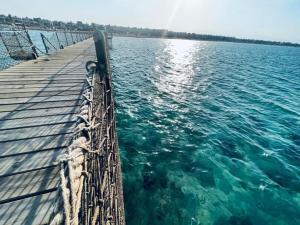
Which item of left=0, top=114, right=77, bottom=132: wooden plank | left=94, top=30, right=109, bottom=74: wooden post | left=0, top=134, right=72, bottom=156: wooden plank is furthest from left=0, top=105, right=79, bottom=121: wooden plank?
left=94, top=30, right=109, bottom=74: wooden post

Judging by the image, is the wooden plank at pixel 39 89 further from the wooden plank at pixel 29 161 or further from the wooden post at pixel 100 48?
the wooden plank at pixel 29 161

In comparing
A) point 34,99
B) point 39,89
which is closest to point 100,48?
point 39,89

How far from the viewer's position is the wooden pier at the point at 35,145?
99.3 inches

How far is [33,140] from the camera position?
390 cm

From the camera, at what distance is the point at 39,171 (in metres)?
3.13

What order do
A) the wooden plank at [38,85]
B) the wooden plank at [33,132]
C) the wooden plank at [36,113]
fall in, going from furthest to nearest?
the wooden plank at [38,85] < the wooden plank at [36,113] < the wooden plank at [33,132]

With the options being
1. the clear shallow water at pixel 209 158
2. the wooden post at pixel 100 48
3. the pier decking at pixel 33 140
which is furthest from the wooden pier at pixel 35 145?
the clear shallow water at pixel 209 158

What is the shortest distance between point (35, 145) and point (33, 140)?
228 millimetres

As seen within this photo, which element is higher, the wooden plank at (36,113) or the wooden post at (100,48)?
→ the wooden post at (100,48)

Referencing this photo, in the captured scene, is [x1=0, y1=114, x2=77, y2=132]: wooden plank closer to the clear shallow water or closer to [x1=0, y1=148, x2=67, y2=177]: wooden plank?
[x1=0, y1=148, x2=67, y2=177]: wooden plank

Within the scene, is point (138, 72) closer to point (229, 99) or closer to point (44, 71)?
point (229, 99)

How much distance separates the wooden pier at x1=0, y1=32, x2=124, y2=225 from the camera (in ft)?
8.27

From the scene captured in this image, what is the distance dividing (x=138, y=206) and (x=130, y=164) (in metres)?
2.10

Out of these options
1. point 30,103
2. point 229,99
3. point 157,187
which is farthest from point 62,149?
point 229,99
